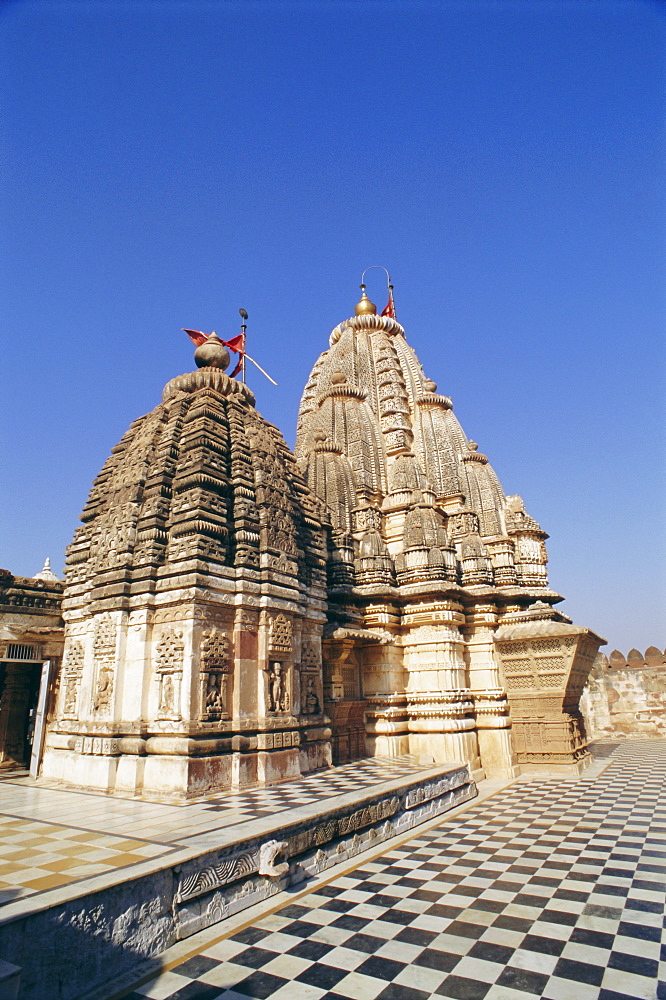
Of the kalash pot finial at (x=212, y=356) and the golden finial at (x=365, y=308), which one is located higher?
the golden finial at (x=365, y=308)

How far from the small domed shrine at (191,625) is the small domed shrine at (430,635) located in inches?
113

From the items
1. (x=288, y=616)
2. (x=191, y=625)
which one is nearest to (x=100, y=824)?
(x=191, y=625)

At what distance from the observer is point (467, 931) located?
5.05 m

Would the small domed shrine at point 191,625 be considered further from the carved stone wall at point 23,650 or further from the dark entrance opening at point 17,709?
the dark entrance opening at point 17,709

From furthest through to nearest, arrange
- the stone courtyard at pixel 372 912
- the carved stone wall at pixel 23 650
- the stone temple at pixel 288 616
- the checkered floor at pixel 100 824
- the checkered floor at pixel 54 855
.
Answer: the carved stone wall at pixel 23 650 < the stone temple at pixel 288 616 < the checkered floor at pixel 100 824 < the checkered floor at pixel 54 855 < the stone courtyard at pixel 372 912

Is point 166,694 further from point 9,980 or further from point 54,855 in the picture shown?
point 9,980

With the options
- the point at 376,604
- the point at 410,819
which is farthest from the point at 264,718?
the point at 376,604

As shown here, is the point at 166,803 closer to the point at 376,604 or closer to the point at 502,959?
the point at 502,959

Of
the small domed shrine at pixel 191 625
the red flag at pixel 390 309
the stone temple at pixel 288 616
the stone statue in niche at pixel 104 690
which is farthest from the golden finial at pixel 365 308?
the stone statue in niche at pixel 104 690

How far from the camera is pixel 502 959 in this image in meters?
4.51

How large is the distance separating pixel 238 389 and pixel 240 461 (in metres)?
2.65

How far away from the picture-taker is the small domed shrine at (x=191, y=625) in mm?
8477

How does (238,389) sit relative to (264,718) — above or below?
above

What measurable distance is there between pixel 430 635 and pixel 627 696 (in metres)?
13.4
